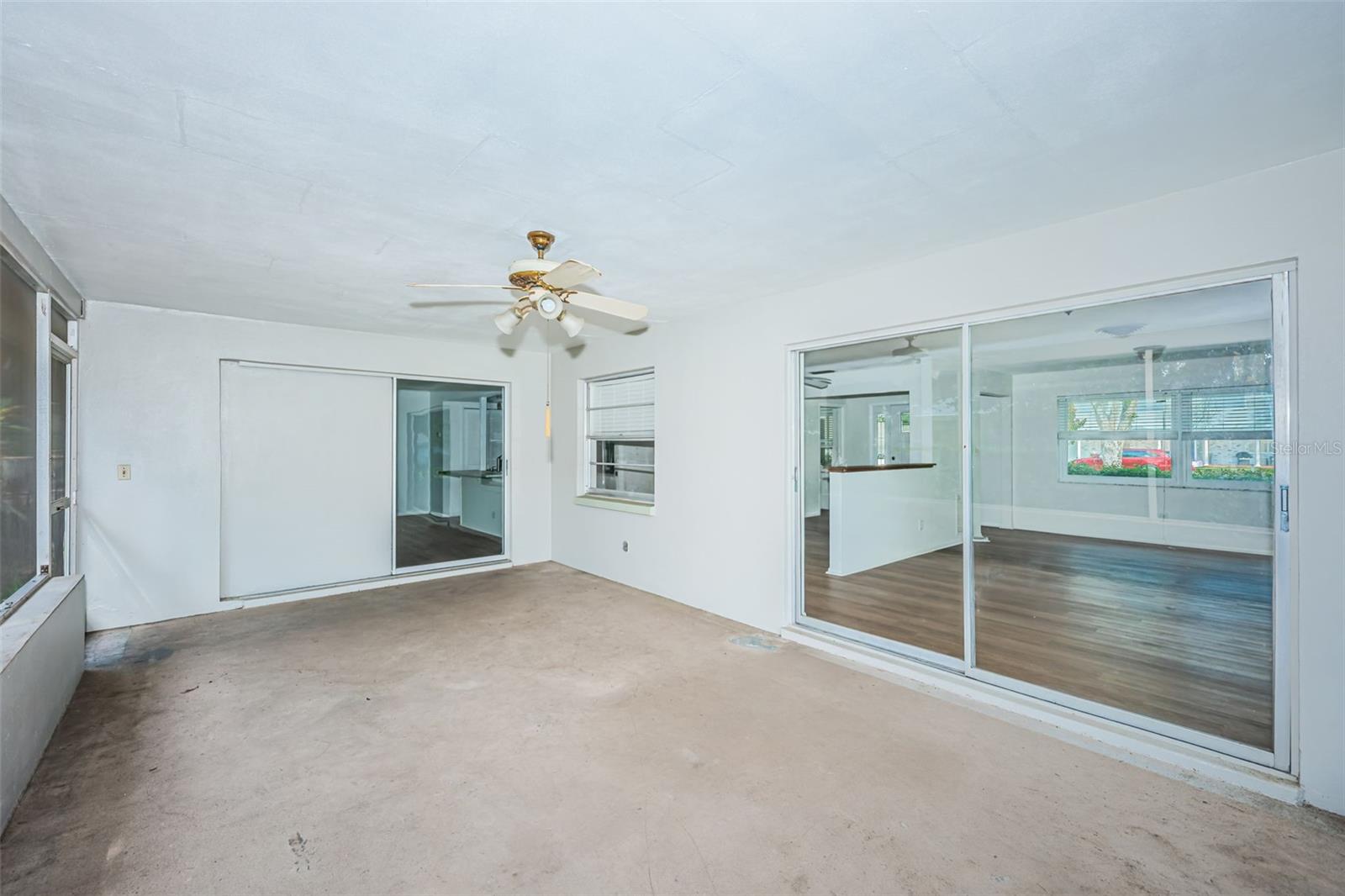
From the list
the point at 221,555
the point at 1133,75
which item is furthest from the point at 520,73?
the point at 221,555

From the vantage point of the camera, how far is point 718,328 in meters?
4.61

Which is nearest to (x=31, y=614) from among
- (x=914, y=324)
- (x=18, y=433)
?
(x=18, y=433)

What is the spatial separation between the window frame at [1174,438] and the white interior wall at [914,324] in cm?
22

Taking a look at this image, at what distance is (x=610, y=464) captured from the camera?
6043 millimetres

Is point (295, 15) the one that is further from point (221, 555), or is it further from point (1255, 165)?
point (221, 555)

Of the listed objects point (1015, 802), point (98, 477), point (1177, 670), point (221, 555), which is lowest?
point (1015, 802)

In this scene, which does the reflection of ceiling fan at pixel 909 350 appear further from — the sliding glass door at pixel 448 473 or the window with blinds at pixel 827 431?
the sliding glass door at pixel 448 473

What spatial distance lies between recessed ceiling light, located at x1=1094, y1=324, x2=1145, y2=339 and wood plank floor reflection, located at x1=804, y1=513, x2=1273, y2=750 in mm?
1049

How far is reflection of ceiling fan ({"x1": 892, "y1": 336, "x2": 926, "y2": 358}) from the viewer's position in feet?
11.7

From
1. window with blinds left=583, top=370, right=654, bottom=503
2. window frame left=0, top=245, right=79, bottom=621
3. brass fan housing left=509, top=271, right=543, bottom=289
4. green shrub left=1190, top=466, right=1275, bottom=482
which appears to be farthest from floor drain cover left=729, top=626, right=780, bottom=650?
window frame left=0, top=245, right=79, bottom=621

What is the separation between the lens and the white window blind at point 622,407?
549 centimetres

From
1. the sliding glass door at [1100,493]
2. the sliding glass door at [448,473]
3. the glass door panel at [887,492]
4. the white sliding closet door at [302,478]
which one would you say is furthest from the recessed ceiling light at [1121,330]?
the white sliding closet door at [302,478]

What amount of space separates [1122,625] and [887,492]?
1955 mm

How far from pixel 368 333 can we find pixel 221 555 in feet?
7.23
